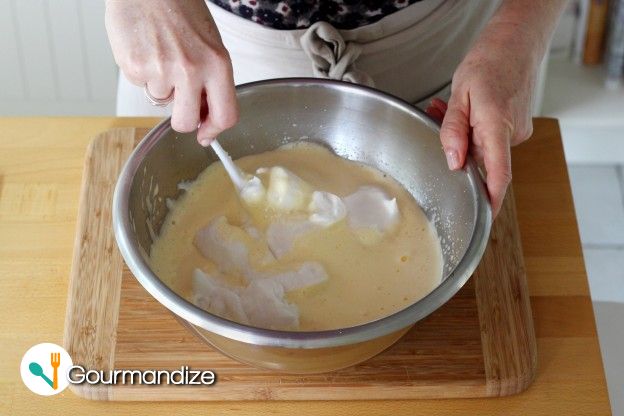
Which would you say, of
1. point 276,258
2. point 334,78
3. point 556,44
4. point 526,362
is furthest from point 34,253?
point 556,44

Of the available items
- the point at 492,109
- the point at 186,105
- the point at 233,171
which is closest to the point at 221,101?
the point at 186,105

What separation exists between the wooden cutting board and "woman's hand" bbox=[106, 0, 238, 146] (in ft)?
0.87

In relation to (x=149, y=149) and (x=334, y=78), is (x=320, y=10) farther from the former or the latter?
(x=149, y=149)

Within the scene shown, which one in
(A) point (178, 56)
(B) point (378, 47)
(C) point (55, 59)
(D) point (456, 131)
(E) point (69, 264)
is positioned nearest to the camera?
(A) point (178, 56)

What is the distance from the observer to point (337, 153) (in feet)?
4.11

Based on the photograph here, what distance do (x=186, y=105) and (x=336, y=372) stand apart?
0.37 metres

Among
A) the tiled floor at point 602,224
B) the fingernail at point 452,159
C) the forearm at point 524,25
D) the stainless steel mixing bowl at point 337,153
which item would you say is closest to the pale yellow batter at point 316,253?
the stainless steel mixing bowl at point 337,153

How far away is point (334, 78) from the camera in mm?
1224

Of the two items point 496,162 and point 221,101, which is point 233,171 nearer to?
point 221,101

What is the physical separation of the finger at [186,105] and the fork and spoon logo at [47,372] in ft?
1.07

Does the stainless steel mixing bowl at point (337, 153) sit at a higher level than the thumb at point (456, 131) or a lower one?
lower

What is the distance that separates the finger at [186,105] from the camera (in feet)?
3.10

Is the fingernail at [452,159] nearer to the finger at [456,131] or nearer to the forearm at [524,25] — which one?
the finger at [456,131]

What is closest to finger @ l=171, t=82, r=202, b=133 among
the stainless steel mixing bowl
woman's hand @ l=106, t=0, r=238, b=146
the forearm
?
woman's hand @ l=106, t=0, r=238, b=146
